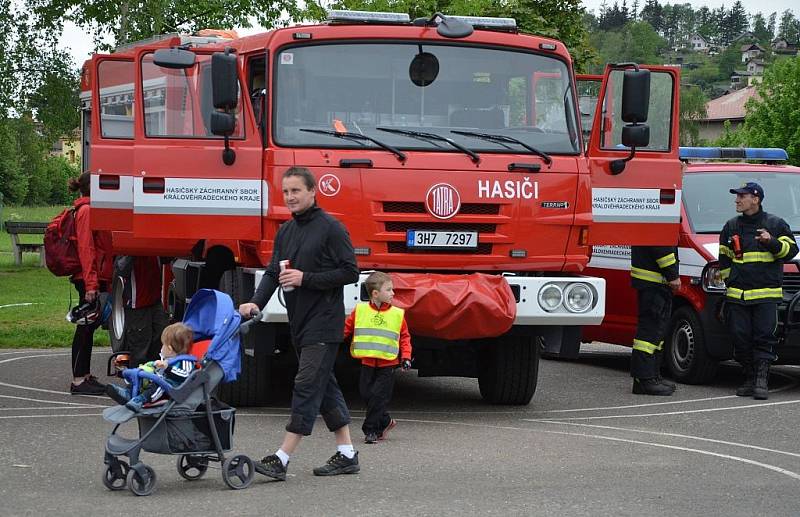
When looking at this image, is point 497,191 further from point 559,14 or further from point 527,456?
point 559,14

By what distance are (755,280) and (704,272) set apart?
0.76 m

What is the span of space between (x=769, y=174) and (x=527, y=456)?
639cm

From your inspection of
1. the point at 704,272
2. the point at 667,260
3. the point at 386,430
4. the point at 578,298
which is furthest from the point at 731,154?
the point at 386,430

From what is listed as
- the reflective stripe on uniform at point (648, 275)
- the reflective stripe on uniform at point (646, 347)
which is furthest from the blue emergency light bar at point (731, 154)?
the reflective stripe on uniform at point (646, 347)

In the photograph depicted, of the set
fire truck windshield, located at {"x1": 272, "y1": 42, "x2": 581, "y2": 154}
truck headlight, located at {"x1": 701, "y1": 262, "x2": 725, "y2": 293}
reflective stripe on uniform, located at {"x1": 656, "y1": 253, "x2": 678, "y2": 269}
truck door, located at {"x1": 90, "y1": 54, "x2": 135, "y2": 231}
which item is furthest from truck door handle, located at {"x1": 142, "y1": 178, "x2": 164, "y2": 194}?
truck headlight, located at {"x1": 701, "y1": 262, "x2": 725, "y2": 293}

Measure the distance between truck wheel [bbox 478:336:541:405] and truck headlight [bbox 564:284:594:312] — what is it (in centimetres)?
80

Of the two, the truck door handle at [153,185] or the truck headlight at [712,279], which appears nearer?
the truck door handle at [153,185]

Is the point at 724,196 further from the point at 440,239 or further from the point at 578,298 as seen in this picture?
the point at 440,239

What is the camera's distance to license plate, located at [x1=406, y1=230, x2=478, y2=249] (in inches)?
400

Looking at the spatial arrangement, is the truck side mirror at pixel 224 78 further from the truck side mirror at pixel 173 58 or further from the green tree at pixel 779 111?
the green tree at pixel 779 111

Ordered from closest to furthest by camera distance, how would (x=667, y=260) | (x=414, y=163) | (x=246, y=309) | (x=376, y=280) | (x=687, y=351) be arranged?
(x=246, y=309) < (x=376, y=280) < (x=414, y=163) < (x=667, y=260) < (x=687, y=351)

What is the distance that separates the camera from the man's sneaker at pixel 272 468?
7.70m

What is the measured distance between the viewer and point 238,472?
24.8 feet

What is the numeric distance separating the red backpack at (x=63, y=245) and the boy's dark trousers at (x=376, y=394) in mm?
3461
